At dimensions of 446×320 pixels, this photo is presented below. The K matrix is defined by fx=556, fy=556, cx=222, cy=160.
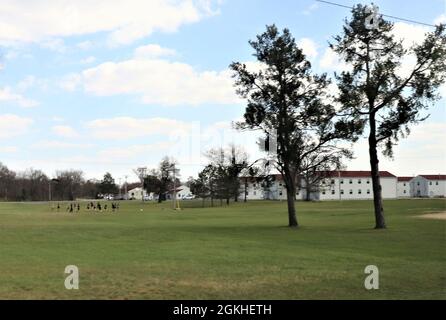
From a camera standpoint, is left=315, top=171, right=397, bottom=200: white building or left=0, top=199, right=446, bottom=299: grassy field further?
left=315, top=171, right=397, bottom=200: white building

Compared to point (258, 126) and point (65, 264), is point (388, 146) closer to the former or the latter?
point (258, 126)

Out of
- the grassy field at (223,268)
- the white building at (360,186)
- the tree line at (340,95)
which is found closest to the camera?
the grassy field at (223,268)

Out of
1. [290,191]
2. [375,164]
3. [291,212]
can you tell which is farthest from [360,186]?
[375,164]

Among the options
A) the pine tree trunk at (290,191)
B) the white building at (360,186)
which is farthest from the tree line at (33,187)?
the pine tree trunk at (290,191)

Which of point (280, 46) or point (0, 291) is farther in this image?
point (280, 46)

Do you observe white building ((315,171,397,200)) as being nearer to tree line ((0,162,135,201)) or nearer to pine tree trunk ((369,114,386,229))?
tree line ((0,162,135,201))

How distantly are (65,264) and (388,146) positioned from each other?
25498mm

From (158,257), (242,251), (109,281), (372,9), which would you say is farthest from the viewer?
(372,9)

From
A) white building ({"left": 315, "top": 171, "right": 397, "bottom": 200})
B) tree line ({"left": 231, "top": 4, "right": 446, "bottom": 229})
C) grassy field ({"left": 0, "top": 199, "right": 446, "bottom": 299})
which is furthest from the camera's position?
white building ({"left": 315, "top": 171, "right": 397, "bottom": 200})

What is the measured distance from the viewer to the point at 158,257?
19859 mm

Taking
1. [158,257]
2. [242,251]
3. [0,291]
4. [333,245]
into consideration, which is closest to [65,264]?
[158,257]

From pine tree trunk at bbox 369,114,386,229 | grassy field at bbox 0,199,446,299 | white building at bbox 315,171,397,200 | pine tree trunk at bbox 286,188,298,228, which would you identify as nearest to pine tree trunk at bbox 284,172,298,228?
pine tree trunk at bbox 286,188,298,228

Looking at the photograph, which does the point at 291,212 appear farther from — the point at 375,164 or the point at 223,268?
the point at 223,268

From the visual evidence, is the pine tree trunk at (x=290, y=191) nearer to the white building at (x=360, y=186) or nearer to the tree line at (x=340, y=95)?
the tree line at (x=340, y=95)
